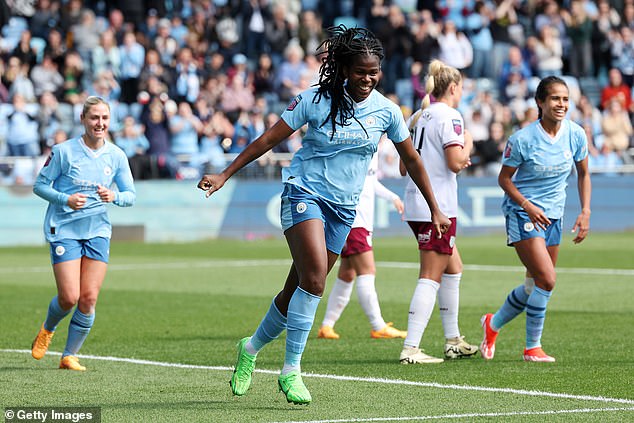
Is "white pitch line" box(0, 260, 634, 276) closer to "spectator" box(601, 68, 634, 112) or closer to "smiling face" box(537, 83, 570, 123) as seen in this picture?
"smiling face" box(537, 83, 570, 123)

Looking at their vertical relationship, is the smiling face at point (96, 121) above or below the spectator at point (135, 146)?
above

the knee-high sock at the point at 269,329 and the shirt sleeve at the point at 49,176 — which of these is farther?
the shirt sleeve at the point at 49,176

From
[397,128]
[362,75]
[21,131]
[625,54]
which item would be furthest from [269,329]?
[625,54]

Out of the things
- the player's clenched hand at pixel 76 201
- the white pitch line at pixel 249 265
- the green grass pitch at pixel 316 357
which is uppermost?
the player's clenched hand at pixel 76 201

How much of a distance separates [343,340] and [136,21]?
19.1m

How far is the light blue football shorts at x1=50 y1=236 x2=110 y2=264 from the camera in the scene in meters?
10.2

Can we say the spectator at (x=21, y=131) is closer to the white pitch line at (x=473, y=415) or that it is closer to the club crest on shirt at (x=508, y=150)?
the club crest on shirt at (x=508, y=150)

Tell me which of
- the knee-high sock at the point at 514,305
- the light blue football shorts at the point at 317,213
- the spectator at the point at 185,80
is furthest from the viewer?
the spectator at the point at 185,80

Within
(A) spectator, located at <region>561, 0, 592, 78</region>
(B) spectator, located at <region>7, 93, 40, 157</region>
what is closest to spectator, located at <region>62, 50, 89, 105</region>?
(B) spectator, located at <region>7, 93, 40, 157</region>

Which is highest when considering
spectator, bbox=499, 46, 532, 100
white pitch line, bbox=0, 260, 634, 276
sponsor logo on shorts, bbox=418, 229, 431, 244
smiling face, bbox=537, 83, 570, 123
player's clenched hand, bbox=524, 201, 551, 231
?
spectator, bbox=499, 46, 532, 100

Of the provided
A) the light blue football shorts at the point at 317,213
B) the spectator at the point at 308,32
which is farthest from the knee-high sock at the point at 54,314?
the spectator at the point at 308,32

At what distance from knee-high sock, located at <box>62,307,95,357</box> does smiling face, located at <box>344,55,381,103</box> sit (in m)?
3.24

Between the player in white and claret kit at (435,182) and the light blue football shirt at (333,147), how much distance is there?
2.13 meters

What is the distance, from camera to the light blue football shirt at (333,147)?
821cm
